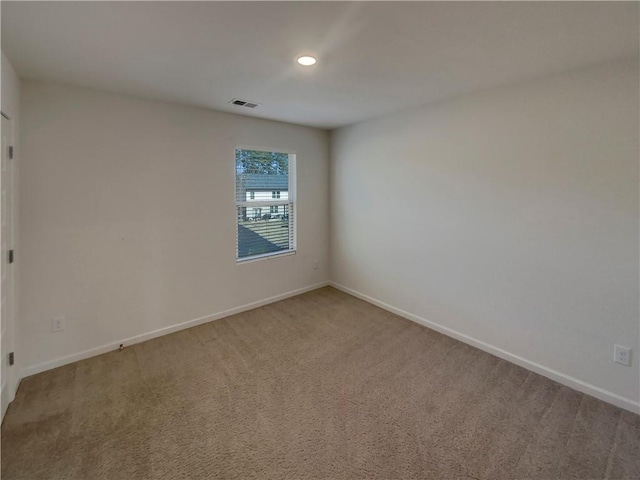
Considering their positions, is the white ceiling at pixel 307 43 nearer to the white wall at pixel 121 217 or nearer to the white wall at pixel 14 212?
the white wall at pixel 14 212

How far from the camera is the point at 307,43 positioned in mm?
1800

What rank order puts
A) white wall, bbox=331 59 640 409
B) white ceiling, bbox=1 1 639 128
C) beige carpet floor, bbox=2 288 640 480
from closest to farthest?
white ceiling, bbox=1 1 639 128
beige carpet floor, bbox=2 288 640 480
white wall, bbox=331 59 640 409

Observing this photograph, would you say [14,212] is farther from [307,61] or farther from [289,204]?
[289,204]

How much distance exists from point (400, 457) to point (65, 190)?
→ 3.18 metres

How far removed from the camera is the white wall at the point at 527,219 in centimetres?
205

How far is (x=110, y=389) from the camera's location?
88.4 inches

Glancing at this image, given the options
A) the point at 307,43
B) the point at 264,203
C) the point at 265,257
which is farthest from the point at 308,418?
the point at 264,203

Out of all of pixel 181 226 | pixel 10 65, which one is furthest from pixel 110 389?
pixel 10 65

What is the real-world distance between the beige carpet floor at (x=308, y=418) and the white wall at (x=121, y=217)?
1.24 ft

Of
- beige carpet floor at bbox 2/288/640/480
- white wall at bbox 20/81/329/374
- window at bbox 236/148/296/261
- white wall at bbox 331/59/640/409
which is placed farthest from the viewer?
window at bbox 236/148/296/261

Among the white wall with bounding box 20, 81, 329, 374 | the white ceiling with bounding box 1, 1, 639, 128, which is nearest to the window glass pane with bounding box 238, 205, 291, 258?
the white wall with bounding box 20, 81, 329, 374

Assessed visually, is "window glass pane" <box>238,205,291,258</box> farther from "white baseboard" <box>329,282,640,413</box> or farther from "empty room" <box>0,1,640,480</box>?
"white baseboard" <box>329,282,640,413</box>

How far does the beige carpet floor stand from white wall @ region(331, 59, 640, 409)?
343mm

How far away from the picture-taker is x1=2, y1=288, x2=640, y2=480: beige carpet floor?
63.8 inches
